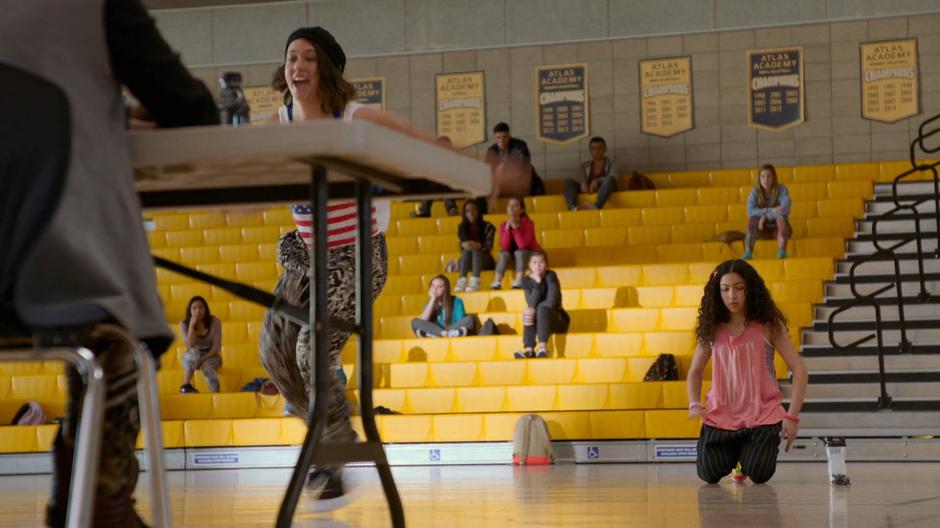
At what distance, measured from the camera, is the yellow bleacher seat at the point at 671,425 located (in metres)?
10.6

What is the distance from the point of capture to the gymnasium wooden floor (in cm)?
499

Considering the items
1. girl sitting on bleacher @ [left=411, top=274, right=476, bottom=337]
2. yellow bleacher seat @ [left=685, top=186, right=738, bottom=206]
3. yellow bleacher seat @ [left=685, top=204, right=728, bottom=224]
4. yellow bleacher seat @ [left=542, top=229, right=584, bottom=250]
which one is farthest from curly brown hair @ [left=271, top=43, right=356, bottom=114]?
yellow bleacher seat @ [left=685, top=186, right=738, bottom=206]

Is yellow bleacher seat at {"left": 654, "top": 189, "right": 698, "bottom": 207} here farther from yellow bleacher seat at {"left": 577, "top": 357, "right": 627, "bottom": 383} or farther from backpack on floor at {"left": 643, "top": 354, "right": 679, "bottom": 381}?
backpack on floor at {"left": 643, "top": 354, "right": 679, "bottom": 381}

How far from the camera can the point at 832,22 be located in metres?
17.9

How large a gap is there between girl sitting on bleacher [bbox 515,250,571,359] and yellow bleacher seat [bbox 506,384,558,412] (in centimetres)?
78

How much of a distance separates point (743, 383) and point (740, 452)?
391mm

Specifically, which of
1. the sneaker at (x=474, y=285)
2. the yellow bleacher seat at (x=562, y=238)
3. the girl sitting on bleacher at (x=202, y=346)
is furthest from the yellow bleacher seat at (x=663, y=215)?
the girl sitting on bleacher at (x=202, y=346)

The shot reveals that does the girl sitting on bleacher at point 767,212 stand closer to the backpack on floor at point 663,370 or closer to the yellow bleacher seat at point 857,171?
the yellow bleacher seat at point 857,171

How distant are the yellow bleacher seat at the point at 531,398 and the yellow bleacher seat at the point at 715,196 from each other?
541 cm

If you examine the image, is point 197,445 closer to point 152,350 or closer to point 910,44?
point 152,350

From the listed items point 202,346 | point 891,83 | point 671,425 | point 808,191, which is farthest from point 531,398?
point 891,83

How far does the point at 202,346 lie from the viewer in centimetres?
1294

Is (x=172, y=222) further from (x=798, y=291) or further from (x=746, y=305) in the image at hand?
(x=746, y=305)

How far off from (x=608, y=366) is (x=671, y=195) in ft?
17.0
